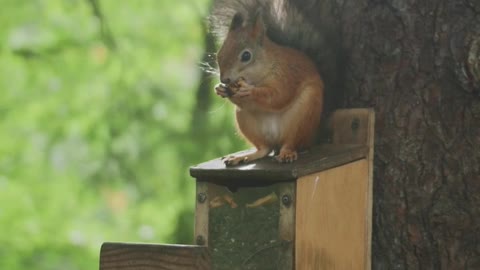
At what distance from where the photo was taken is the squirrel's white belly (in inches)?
150

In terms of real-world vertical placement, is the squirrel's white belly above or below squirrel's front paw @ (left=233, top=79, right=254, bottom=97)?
below

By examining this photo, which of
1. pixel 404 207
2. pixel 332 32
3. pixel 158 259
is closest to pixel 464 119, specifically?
pixel 404 207

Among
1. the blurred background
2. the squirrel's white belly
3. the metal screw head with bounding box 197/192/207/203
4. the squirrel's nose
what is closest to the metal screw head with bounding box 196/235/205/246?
the metal screw head with bounding box 197/192/207/203

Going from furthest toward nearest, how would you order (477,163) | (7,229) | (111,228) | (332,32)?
1. (111,228)
2. (7,229)
3. (332,32)
4. (477,163)

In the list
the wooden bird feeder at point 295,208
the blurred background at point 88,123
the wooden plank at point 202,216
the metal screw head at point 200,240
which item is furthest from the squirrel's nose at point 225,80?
the blurred background at point 88,123

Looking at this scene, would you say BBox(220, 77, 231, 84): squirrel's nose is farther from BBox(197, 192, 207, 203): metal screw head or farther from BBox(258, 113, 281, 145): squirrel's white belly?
BBox(197, 192, 207, 203): metal screw head

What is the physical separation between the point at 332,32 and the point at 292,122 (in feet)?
1.33

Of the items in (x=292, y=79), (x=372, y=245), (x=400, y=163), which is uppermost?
(x=292, y=79)

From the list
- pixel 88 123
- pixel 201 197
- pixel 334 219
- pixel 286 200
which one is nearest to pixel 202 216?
pixel 201 197

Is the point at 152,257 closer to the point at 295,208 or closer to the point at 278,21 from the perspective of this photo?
the point at 295,208

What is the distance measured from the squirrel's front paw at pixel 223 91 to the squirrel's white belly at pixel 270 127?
0.19 m

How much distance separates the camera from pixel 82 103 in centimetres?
862

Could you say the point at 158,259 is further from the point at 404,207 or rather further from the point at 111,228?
the point at 111,228

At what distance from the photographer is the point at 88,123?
8.38 metres
